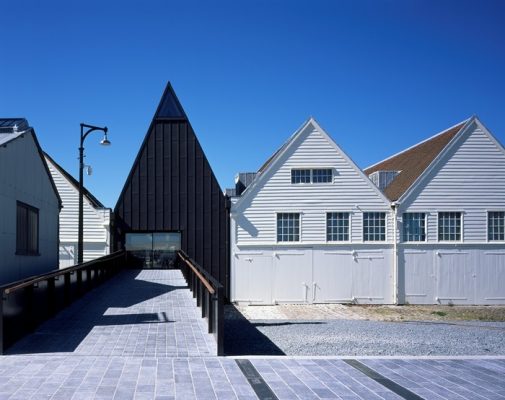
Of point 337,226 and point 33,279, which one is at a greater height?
point 337,226

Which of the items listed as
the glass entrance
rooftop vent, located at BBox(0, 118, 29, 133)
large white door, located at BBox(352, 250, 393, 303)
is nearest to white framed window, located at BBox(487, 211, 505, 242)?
large white door, located at BBox(352, 250, 393, 303)

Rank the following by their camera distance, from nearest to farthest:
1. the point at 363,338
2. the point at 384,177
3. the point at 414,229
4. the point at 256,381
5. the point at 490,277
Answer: the point at 256,381 < the point at 363,338 < the point at 490,277 < the point at 414,229 < the point at 384,177

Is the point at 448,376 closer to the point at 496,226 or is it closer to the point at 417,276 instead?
the point at 417,276

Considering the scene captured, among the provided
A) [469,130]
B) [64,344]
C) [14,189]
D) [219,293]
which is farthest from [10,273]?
[469,130]

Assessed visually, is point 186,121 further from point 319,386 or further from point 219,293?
point 319,386

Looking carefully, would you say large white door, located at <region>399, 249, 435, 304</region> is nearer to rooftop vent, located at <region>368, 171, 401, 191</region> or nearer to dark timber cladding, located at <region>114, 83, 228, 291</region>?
rooftop vent, located at <region>368, 171, 401, 191</region>

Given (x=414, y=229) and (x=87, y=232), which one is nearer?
(x=414, y=229)

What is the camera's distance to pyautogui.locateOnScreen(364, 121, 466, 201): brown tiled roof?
27875 millimetres

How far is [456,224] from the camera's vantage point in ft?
89.5

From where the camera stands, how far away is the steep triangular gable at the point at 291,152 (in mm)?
26969

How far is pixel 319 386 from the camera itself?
6879 mm

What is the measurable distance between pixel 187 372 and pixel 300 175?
67.0 feet

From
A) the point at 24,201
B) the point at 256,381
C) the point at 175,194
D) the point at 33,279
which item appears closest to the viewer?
the point at 256,381

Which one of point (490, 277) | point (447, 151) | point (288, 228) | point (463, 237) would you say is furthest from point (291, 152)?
point (490, 277)
